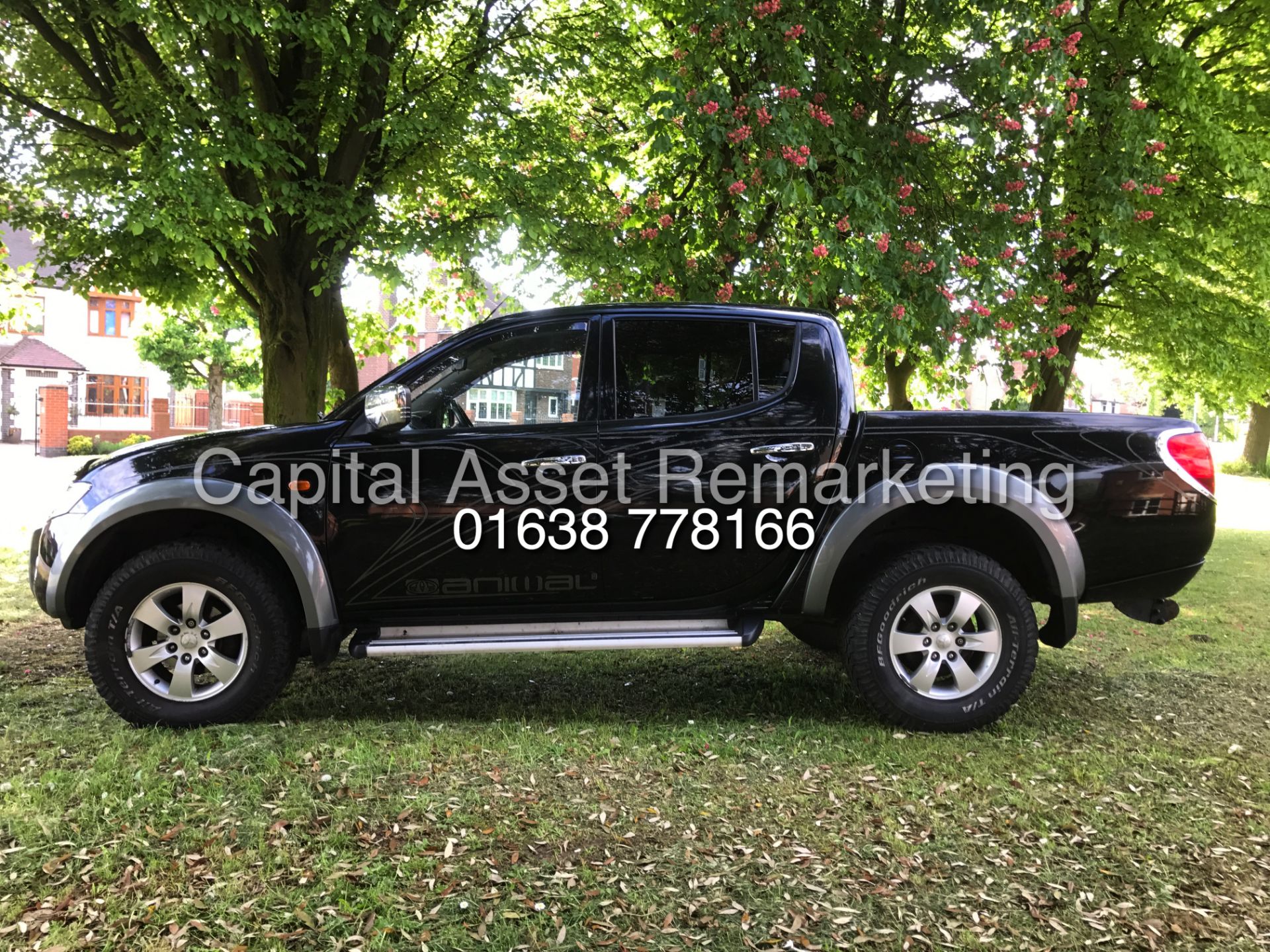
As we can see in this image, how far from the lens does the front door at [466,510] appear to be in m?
4.12

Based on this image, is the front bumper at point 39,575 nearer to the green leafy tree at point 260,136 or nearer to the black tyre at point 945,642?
the green leafy tree at point 260,136

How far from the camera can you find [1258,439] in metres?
28.4

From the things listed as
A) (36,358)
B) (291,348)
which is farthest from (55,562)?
(36,358)

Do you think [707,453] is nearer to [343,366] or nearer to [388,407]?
[388,407]

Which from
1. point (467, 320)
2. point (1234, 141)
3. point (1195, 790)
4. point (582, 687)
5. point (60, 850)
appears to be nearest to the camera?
point (60, 850)

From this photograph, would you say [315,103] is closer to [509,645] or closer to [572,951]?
[509,645]

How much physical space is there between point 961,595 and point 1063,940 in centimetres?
179

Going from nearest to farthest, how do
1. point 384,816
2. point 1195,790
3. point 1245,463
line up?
point 384,816, point 1195,790, point 1245,463

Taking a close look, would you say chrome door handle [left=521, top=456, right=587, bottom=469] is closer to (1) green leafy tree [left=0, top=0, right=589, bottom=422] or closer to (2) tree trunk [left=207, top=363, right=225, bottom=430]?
(1) green leafy tree [left=0, top=0, right=589, bottom=422]

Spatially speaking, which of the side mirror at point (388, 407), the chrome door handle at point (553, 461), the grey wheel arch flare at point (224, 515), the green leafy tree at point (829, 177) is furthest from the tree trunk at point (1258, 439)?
the grey wheel arch flare at point (224, 515)

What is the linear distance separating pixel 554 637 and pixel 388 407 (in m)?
1.35

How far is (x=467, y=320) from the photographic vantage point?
510 inches

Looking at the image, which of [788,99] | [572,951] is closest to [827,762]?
[572,951]

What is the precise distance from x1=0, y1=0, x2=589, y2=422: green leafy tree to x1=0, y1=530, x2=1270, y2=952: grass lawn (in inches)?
149
